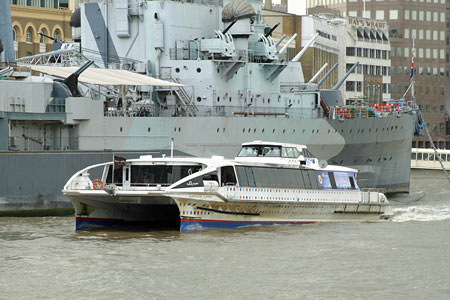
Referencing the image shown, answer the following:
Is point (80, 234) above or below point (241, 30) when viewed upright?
below

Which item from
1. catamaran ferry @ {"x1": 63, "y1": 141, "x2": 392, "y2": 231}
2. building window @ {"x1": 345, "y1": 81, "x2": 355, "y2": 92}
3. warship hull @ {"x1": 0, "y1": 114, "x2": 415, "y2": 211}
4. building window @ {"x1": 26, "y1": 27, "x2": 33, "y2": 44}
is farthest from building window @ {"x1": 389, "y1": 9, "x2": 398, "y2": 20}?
catamaran ferry @ {"x1": 63, "y1": 141, "x2": 392, "y2": 231}

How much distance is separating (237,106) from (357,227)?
39.9ft

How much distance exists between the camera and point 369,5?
4732 inches

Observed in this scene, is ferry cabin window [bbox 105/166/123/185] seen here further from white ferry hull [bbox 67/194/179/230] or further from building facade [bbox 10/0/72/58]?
building facade [bbox 10/0/72/58]

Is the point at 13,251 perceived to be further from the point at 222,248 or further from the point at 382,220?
the point at 382,220

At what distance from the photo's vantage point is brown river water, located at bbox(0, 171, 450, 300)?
77.7 feet

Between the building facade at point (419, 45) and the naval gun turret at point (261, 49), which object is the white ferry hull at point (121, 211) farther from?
the building facade at point (419, 45)

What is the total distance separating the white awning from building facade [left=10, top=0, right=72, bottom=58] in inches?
1177

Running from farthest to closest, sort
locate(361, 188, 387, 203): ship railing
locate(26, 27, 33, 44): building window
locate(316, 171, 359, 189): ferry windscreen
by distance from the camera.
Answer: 1. locate(26, 27, 33, 44): building window
2. locate(361, 188, 387, 203): ship railing
3. locate(316, 171, 359, 189): ferry windscreen

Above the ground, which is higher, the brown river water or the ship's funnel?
the ship's funnel

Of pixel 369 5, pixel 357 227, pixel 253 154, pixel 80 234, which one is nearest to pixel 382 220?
pixel 357 227

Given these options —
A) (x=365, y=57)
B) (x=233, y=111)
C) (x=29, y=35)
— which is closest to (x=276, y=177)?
(x=233, y=111)

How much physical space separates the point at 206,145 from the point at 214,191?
10887mm

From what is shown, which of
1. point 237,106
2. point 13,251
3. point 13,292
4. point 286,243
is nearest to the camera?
point 13,292
